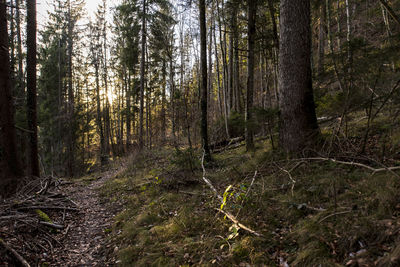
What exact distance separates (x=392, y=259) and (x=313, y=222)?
2.96 feet

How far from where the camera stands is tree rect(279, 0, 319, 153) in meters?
4.61

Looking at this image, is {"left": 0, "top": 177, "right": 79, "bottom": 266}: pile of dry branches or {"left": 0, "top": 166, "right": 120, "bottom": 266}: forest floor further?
{"left": 0, "top": 166, "right": 120, "bottom": 266}: forest floor

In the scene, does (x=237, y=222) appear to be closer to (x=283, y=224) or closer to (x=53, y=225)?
(x=283, y=224)

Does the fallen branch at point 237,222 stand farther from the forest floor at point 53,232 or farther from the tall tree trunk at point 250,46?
the tall tree trunk at point 250,46

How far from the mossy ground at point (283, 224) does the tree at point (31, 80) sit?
4948 millimetres

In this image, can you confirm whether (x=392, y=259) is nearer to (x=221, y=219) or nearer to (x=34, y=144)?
(x=221, y=219)

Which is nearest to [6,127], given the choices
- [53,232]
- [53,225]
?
[53,225]

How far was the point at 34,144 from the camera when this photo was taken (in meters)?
7.72

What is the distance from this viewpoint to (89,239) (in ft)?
13.7

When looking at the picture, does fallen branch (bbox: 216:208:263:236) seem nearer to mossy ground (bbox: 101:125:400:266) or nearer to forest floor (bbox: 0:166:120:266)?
mossy ground (bbox: 101:125:400:266)

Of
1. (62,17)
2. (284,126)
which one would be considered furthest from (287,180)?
(62,17)

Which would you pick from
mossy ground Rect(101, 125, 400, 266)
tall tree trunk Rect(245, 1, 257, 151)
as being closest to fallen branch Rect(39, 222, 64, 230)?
mossy ground Rect(101, 125, 400, 266)

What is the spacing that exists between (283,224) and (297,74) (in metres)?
3.27

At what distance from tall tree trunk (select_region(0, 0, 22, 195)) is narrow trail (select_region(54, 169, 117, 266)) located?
1952mm
